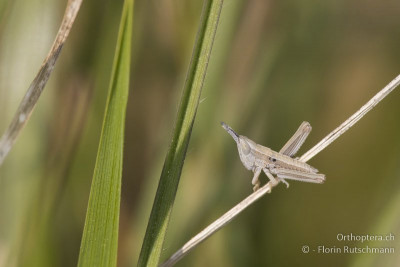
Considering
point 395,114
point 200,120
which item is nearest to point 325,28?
point 395,114

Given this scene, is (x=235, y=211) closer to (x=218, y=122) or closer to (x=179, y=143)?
(x=179, y=143)

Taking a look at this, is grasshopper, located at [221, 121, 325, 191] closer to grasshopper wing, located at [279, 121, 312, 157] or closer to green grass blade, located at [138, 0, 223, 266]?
grasshopper wing, located at [279, 121, 312, 157]

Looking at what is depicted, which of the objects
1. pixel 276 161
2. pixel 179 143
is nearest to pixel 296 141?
pixel 276 161

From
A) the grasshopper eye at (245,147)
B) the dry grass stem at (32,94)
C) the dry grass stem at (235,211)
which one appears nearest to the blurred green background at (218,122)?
the grasshopper eye at (245,147)

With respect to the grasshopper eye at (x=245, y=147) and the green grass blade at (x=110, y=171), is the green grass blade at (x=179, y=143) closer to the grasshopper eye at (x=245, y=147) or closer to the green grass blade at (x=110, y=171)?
the green grass blade at (x=110, y=171)

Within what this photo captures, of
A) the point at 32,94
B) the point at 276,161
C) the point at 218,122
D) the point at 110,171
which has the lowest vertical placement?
the point at 110,171

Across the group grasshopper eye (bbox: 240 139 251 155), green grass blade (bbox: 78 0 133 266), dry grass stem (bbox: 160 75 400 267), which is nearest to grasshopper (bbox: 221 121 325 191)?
grasshopper eye (bbox: 240 139 251 155)

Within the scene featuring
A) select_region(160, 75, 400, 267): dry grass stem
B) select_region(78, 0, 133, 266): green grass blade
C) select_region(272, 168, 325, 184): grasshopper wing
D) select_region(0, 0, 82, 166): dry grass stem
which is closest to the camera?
select_region(78, 0, 133, 266): green grass blade
